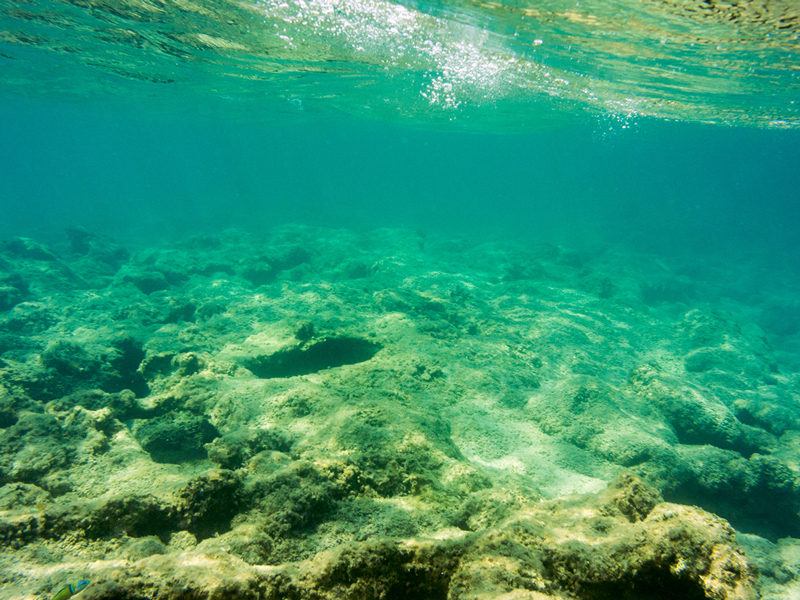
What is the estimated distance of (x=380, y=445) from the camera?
4.32 m

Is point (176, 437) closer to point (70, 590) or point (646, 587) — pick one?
point (70, 590)

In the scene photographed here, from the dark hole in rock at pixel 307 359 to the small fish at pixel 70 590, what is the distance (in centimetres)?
584

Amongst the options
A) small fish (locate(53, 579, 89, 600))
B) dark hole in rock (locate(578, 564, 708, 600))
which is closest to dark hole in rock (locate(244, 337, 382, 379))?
small fish (locate(53, 579, 89, 600))

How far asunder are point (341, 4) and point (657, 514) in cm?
1493

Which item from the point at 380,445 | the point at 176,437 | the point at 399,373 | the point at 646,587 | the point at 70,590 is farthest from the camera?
the point at 399,373

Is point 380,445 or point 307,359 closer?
point 380,445

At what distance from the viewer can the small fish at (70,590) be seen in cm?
176

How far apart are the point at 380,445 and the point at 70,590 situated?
114 inches

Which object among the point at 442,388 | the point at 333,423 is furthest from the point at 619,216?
the point at 333,423

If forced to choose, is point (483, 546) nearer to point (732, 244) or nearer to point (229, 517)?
point (229, 517)

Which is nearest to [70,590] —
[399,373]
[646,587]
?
[646,587]

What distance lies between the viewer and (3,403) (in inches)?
197

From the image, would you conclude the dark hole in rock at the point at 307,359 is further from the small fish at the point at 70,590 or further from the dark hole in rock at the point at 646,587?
the dark hole in rock at the point at 646,587

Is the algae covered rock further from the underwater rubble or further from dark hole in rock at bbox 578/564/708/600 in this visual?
dark hole in rock at bbox 578/564/708/600
